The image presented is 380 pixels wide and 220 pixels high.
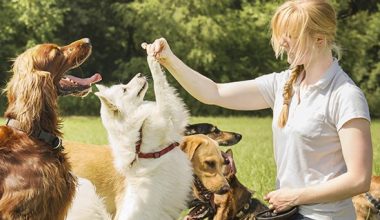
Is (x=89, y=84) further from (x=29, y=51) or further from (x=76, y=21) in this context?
(x=76, y=21)

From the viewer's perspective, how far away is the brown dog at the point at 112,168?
546cm

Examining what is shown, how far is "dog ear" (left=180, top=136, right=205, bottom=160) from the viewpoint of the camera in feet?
18.1

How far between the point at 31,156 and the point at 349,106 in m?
2.01

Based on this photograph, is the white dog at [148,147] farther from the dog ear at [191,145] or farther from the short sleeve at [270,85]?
the short sleeve at [270,85]

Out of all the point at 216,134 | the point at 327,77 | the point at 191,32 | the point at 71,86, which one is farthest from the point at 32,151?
the point at 191,32

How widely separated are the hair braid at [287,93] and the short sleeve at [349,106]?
0.31 meters

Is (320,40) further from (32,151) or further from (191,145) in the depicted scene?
(191,145)

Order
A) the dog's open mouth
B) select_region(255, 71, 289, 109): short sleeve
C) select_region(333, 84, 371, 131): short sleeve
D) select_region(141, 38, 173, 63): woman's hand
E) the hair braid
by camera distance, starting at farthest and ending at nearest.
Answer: the dog's open mouth < select_region(141, 38, 173, 63): woman's hand < select_region(255, 71, 289, 109): short sleeve < the hair braid < select_region(333, 84, 371, 131): short sleeve

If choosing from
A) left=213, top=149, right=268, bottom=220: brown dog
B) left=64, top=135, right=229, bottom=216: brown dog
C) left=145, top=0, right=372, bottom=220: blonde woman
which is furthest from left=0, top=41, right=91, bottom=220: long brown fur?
left=145, top=0, right=372, bottom=220: blonde woman

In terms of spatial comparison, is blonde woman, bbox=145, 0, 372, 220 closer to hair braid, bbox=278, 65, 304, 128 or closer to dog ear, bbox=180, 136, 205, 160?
hair braid, bbox=278, 65, 304, 128

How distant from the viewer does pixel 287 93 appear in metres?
3.86

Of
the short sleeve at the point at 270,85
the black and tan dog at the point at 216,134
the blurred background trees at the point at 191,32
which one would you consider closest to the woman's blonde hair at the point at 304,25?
the short sleeve at the point at 270,85

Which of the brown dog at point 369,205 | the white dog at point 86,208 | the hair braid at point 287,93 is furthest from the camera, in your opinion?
the brown dog at point 369,205

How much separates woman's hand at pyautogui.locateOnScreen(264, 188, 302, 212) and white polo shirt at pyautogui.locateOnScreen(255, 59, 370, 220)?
0.44ft
